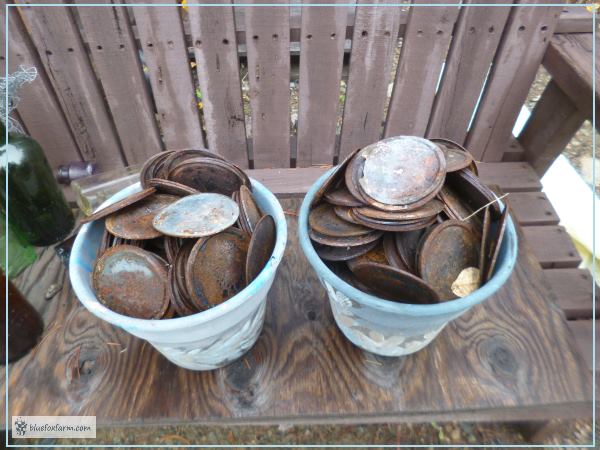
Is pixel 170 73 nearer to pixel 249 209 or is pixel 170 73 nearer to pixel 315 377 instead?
pixel 249 209

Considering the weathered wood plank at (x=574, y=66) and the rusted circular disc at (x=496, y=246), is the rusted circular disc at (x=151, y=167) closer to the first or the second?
the rusted circular disc at (x=496, y=246)

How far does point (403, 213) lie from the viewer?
840 mm

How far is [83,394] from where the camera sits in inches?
44.0

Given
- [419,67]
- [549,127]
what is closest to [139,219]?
[419,67]

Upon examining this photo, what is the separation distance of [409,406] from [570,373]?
1.51 feet

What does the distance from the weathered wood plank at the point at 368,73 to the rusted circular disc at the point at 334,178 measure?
81 centimetres

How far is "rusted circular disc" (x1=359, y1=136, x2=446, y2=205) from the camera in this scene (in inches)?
34.0

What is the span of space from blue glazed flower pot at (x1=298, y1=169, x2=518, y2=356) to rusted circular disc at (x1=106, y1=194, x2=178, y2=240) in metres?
0.33

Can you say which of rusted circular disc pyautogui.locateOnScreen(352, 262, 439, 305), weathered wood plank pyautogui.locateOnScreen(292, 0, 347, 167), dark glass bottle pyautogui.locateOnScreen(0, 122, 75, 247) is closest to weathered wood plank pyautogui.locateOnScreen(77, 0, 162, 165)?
dark glass bottle pyautogui.locateOnScreen(0, 122, 75, 247)

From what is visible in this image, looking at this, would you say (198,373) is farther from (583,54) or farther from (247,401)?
(583,54)

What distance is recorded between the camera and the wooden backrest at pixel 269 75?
1.52 meters

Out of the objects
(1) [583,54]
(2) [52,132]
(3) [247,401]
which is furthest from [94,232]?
(1) [583,54]

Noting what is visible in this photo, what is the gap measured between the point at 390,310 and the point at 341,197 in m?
0.26

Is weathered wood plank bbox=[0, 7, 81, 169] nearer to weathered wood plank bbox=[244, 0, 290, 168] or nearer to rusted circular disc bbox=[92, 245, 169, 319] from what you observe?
weathered wood plank bbox=[244, 0, 290, 168]
